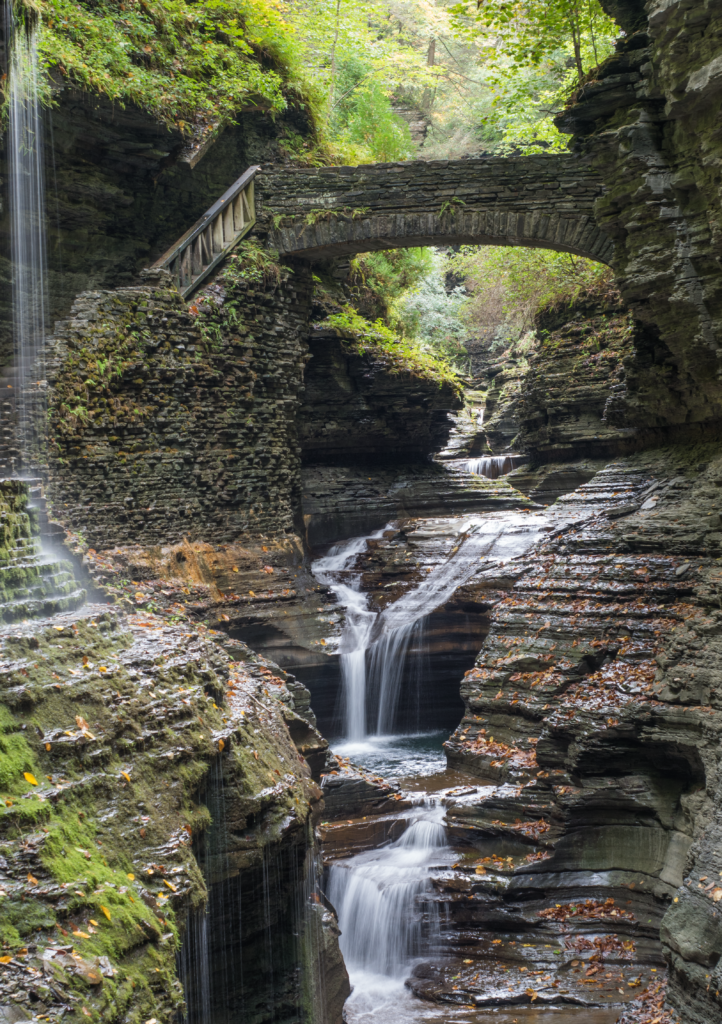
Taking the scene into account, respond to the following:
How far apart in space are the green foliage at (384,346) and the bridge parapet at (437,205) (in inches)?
114

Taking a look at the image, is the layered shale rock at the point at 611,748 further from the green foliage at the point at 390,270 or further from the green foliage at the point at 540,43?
the green foliage at the point at 390,270

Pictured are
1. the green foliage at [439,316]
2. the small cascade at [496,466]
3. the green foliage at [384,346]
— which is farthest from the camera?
the green foliage at [439,316]

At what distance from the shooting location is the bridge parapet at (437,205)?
1266 cm

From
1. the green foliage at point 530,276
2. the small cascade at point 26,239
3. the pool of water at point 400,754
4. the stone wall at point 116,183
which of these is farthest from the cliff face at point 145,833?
the green foliage at point 530,276

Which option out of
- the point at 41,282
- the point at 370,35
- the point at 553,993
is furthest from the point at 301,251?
the point at 370,35

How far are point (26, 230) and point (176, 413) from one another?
3.94m

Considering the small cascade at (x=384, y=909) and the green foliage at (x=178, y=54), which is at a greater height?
the green foliage at (x=178, y=54)

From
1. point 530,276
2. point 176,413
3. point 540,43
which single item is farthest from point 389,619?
point 540,43

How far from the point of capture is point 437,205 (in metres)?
13.0

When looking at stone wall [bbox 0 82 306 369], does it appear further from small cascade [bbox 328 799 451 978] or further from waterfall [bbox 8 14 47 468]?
small cascade [bbox 328 799 451 978]

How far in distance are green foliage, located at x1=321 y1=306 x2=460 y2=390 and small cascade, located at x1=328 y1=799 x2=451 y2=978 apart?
1109 cm

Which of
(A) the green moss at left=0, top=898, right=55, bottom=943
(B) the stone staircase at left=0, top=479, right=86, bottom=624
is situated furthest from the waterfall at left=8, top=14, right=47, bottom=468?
(A) the green moss at left=0, top=898, right=55, bottom=943

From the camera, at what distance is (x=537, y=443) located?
1778 cm

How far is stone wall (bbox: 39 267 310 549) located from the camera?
11070 millimetres
